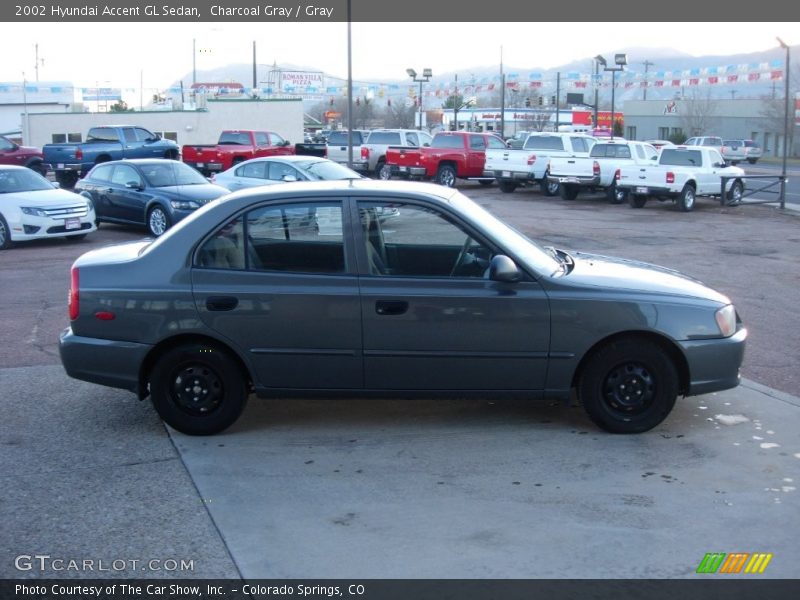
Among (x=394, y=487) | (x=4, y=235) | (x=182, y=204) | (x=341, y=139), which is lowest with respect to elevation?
(x=394, y=487)

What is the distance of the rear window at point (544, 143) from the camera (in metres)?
30.8

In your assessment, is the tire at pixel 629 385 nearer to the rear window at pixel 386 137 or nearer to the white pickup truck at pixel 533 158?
the white pickup truck at pixel 533 158

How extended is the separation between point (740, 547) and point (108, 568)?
311cm

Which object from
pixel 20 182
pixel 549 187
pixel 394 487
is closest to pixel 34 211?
pixel 20 182

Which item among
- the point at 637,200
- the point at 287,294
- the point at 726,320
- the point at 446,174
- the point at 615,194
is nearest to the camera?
the point at 287,294

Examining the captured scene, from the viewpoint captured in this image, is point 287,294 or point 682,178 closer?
point 287,294

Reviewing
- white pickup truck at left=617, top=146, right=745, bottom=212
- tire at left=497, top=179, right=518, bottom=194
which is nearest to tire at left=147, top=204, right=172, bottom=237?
white pickup truck at left=617, top=146, right=745, bottom=212

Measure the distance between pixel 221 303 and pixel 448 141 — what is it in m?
26.5

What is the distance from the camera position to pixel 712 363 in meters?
6.32

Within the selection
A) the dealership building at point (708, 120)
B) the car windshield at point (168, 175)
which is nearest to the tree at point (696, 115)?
the dealership building at point (708, 120)

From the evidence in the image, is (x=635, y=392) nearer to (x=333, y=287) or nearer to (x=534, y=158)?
(x=333, y=287)

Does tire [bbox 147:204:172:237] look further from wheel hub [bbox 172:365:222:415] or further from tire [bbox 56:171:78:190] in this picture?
tire [bbox 56:171:78:190]

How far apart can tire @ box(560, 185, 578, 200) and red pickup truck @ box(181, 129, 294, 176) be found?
1133cm

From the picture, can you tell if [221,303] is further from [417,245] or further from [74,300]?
[417,245]
